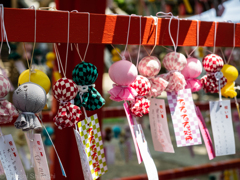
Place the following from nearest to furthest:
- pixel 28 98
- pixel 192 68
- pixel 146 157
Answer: pixel 28 98
pixel 146 157
pixel 192 68

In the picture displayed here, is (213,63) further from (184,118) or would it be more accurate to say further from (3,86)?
(3,86)

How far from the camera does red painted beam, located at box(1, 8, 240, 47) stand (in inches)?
21.4

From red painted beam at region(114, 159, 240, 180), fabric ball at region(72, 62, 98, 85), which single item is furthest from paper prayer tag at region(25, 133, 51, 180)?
red painted beam at region(114, 159, 240, 180)

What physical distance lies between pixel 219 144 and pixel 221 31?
1.03 ft

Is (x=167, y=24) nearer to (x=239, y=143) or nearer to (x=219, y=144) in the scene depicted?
(x=219, y=144)

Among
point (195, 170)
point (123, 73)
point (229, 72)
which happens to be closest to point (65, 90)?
point (123, 73)

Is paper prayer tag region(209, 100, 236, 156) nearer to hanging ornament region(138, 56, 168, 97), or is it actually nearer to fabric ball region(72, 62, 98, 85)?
hanging ornament region(138, 56, 168, 97)

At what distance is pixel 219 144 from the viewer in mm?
730

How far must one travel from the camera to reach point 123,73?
62 centimetres

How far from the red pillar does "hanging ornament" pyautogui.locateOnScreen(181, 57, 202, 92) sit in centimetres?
30

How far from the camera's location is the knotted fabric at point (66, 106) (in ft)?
1.92

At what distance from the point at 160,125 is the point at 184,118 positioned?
64 millimetres

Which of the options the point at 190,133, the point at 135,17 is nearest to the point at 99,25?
the point at 135,17

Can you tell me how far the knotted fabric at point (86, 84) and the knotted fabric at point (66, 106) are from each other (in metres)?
0.02
